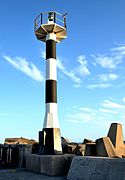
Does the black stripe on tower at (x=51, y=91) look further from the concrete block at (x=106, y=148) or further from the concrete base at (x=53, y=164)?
the concrete block at (x=106, y=148)

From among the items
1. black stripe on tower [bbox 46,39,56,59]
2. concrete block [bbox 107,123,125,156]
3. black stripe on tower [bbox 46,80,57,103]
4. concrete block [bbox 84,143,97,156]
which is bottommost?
concrete block [bbox 84,143,97,156]

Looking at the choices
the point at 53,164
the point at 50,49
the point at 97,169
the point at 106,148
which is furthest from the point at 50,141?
the point at 97,169

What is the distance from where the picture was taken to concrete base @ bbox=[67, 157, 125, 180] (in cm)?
816

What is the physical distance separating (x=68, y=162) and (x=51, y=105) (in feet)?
12.3

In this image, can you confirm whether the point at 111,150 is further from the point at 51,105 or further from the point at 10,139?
the point at 10,139

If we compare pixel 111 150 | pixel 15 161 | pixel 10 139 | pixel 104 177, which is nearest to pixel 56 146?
pixel 15 161

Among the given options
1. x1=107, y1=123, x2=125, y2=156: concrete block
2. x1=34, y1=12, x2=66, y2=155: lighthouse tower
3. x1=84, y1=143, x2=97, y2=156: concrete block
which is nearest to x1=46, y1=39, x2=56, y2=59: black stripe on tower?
x1=34, y1=12, x2=66, y2=155: lighthouse tower

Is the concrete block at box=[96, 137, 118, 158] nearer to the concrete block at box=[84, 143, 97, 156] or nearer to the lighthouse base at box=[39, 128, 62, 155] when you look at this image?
the concrete block at box=[84, 143, 97, 156]

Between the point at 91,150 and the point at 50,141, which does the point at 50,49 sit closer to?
the point at 50,141

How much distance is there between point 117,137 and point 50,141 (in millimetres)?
3969

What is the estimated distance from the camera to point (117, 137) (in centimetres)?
1184

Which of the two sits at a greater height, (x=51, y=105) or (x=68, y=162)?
(x=51, y=105)

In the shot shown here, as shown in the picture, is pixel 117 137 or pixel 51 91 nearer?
pixel 117 137

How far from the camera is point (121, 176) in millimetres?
7938
